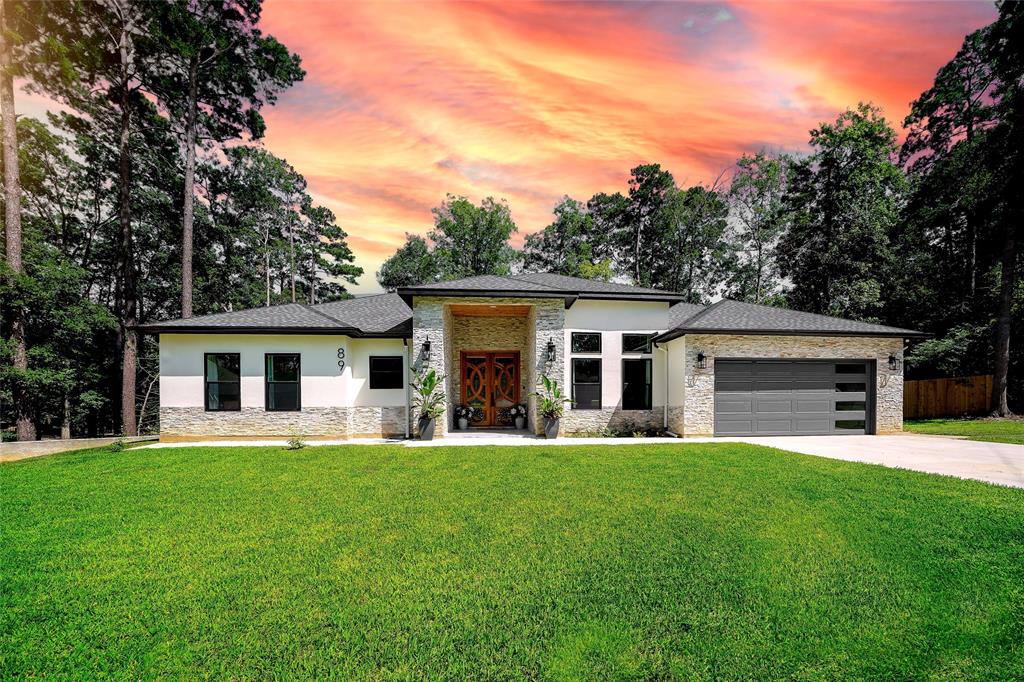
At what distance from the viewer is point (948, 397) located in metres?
16.9

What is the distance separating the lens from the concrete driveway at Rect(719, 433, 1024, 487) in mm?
7273

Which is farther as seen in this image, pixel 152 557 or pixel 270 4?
pixel 270 4

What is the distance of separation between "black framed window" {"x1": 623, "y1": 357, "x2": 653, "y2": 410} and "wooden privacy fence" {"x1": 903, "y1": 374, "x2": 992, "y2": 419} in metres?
13.0

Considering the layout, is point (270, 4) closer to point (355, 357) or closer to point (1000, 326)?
point (355, 357)

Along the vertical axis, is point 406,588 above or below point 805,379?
below

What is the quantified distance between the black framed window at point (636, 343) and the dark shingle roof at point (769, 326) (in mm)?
392

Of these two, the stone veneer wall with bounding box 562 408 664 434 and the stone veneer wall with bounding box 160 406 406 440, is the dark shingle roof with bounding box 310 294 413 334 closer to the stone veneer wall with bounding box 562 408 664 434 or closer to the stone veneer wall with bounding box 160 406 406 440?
the stone veneer wall with bounding box 160 406 406 440

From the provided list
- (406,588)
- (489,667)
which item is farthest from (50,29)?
(489,667)

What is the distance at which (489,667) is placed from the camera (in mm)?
2484

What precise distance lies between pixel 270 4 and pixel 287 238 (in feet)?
75.8

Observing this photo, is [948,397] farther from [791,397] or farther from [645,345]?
[645,345]

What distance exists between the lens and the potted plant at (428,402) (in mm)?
10984

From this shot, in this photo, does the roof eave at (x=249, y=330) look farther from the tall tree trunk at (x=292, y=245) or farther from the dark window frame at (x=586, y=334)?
the tall tree trunk at (x=292, y=245)

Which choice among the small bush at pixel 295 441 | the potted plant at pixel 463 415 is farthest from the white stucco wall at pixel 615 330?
the small bush at pixel 295 441
